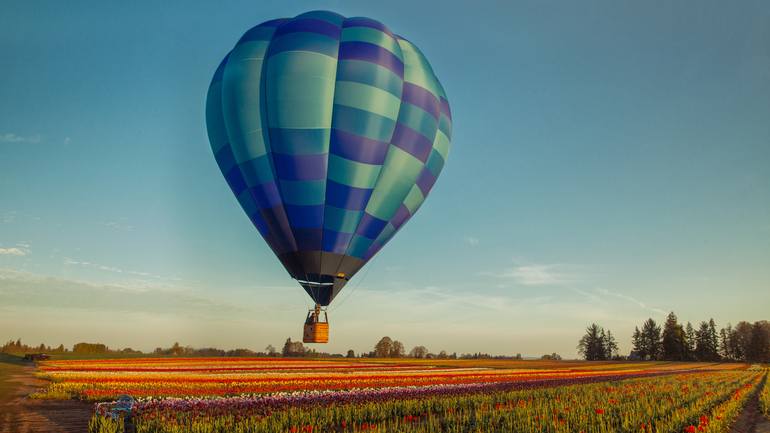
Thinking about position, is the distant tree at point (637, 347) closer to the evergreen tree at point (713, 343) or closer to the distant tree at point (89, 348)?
the evergreen tree at point (713, 343)

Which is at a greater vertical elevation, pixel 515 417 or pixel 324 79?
pixel 324 79

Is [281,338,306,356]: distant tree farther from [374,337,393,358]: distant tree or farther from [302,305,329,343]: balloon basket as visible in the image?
[302,305,329,343]: balloon basket

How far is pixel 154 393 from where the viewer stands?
700 inches

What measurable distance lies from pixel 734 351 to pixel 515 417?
150 m

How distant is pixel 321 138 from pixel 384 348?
9543 centimetres

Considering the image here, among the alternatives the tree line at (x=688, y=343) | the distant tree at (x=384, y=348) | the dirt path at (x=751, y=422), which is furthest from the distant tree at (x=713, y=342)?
the dirt path at (x=751, y=422)

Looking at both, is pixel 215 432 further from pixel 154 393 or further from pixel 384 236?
pixel 384 236

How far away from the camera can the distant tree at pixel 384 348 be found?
106 m

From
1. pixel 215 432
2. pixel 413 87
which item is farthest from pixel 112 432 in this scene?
pixel 413 87

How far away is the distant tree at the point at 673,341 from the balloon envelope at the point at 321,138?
385 ft

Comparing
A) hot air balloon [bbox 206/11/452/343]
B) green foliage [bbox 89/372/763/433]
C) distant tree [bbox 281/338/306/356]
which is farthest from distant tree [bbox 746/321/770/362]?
hot air balloon [bbox 206/11/452/343]

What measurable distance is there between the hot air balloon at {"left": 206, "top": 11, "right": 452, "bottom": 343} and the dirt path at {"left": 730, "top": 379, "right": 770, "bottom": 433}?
15.3m

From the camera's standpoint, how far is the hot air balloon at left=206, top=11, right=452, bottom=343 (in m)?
21.1

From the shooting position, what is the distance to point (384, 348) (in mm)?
110062
